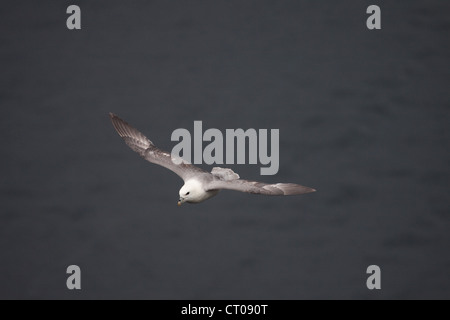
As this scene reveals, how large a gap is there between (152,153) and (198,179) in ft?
7.12

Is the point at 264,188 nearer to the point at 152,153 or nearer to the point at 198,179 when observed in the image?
the point at 198,179

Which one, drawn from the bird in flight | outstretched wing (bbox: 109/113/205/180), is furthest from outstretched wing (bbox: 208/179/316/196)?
outstretched wing (bbox: 109/113/205/180)

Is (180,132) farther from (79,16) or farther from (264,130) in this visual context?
(79,16)

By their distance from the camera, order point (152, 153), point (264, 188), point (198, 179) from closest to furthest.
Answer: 1. point (264, 188)
2. point (198, 179)
3. point (152, 153)

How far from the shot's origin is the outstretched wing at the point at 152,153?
1686 centimetres

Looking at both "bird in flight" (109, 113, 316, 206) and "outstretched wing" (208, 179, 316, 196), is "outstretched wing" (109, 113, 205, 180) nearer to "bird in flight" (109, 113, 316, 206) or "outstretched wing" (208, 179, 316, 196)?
"bird in flight" (109, 113, 316, 206)

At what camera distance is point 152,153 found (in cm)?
1792

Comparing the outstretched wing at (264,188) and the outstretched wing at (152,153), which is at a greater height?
the outstretched wing at (152,153)

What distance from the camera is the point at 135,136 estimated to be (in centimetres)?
1859

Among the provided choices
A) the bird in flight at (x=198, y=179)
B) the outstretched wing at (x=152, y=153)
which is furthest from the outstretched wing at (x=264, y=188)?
the outstretched wing at (x=152, y=153)

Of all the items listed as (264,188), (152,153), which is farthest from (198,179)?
(152,153)

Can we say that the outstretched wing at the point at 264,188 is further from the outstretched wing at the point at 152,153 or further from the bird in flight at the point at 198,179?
the outstretched wing at the point at 152,153

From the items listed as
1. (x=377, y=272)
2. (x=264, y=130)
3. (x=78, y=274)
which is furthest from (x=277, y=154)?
(x=78, y=274)

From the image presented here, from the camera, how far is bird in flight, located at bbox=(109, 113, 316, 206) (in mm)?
15109
